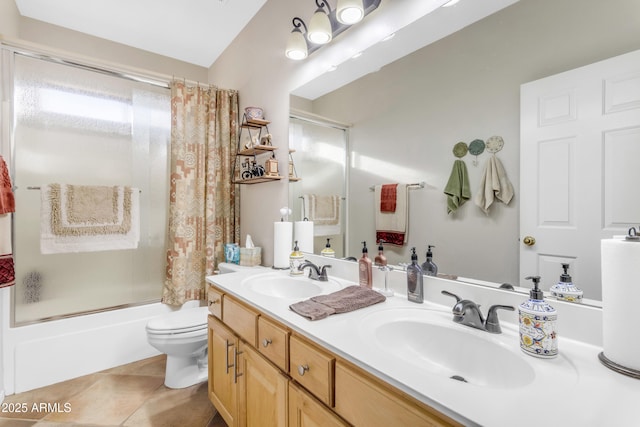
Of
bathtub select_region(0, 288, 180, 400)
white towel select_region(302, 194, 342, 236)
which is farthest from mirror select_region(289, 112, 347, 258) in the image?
bathtub select_region(0, 288, 180, 400)

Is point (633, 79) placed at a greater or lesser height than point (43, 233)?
greater

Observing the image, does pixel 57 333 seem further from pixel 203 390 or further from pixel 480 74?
pixel 480 74

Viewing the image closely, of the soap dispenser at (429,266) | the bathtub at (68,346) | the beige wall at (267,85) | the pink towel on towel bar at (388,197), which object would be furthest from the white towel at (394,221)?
the bathtub at (68,346)

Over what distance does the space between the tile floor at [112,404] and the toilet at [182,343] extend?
0.07 m

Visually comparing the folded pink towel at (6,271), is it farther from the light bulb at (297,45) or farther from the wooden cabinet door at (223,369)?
the light bulb at (297,45)

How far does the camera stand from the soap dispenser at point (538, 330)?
72 cm

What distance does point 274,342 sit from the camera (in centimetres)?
104

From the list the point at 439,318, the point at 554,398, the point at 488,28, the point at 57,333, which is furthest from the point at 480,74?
the point at 57,333

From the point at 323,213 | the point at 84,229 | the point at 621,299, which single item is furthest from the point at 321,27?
the point at 84,229

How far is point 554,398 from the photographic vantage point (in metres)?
0.56

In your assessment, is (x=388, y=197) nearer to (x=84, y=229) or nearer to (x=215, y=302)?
(x=215, y=302)

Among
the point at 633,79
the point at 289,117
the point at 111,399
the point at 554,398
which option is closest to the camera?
the point at 554,398

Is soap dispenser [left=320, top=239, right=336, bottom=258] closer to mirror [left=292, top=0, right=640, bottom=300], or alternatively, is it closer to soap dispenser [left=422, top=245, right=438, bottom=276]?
mirror [left=292, top=0, right=640, bottom=300]

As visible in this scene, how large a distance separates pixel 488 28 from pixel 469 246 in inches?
31.3
